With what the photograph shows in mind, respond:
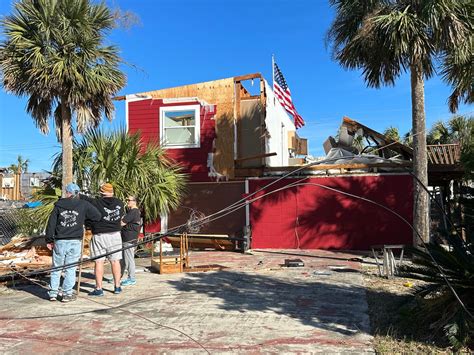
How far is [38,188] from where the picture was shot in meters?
11.8

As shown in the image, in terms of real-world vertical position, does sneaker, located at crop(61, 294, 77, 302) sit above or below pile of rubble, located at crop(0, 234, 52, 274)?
below

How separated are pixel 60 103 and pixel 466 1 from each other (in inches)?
385

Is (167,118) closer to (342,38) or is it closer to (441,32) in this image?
(342,38)

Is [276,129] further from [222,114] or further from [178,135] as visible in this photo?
[178,135]

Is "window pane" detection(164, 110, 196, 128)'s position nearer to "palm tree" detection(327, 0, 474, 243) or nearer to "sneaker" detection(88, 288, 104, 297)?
"palm tree" detection(327, 0, 474, 243)

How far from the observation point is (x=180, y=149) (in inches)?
608

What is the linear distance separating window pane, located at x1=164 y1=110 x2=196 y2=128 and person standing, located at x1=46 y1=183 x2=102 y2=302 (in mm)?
8790

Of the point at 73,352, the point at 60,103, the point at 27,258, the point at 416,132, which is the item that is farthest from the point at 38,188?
the point at 416,132

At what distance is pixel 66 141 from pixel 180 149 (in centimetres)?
453

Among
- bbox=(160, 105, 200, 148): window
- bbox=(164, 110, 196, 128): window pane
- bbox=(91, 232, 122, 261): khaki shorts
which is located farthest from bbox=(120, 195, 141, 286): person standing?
bbox=(164, 110, 196, 128): window pane

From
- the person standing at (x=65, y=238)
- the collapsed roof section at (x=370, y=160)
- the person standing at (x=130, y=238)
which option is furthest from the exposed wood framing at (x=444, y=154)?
the person standing at (x=65, y=238)

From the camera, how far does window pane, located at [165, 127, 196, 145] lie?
15465 millimetres

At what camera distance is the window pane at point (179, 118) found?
50.6 feet

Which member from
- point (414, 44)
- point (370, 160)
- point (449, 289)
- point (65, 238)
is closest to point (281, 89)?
point (370, 160)
